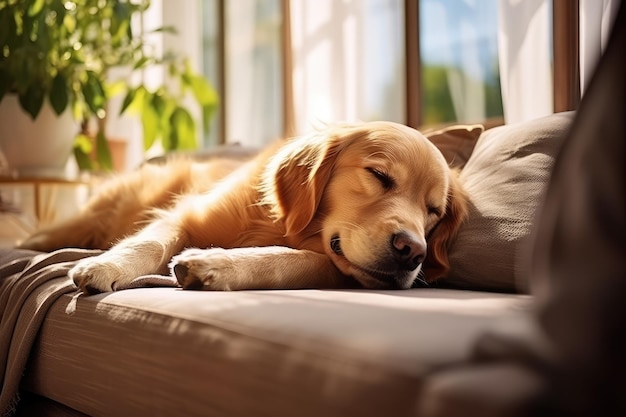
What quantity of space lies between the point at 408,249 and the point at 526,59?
1.95 metres

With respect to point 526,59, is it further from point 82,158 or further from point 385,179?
point 82,158

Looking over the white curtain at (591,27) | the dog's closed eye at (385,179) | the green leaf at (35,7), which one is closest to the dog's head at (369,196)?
the dog's closed eye at (385,179)

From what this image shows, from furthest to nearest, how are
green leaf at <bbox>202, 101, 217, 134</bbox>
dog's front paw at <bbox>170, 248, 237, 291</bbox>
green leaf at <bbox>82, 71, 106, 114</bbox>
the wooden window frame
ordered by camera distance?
green leaf at <bbox>202, 101, 217, 134</bbox> → green leaf at <bbox>82, 71, 106, 114</bbox> → the wooden window frame → dog's front paw at <bbox>170, 248, 237, 291</bbox>

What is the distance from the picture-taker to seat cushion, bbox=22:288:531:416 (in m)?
0.92

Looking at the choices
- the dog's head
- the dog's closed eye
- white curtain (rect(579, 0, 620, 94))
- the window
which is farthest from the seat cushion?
the window

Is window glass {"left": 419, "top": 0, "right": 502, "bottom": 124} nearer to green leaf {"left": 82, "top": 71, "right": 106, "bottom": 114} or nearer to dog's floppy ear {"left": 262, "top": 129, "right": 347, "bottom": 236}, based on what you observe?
green leaf {"left": 82, "top": 71, "right": 106, "bottom": 114}

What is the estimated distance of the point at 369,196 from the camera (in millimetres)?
1824

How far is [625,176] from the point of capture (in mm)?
724

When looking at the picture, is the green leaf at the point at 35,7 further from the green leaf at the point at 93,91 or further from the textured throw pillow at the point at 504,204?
the textured throw pillow at the point at 504,204

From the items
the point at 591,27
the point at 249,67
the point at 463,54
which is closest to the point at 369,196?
the point at 591,27

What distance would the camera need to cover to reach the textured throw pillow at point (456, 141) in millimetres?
2330

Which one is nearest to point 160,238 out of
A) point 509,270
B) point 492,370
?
point 509,270

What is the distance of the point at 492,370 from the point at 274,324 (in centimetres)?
40

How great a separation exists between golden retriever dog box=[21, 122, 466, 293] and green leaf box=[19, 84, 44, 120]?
2.14m
